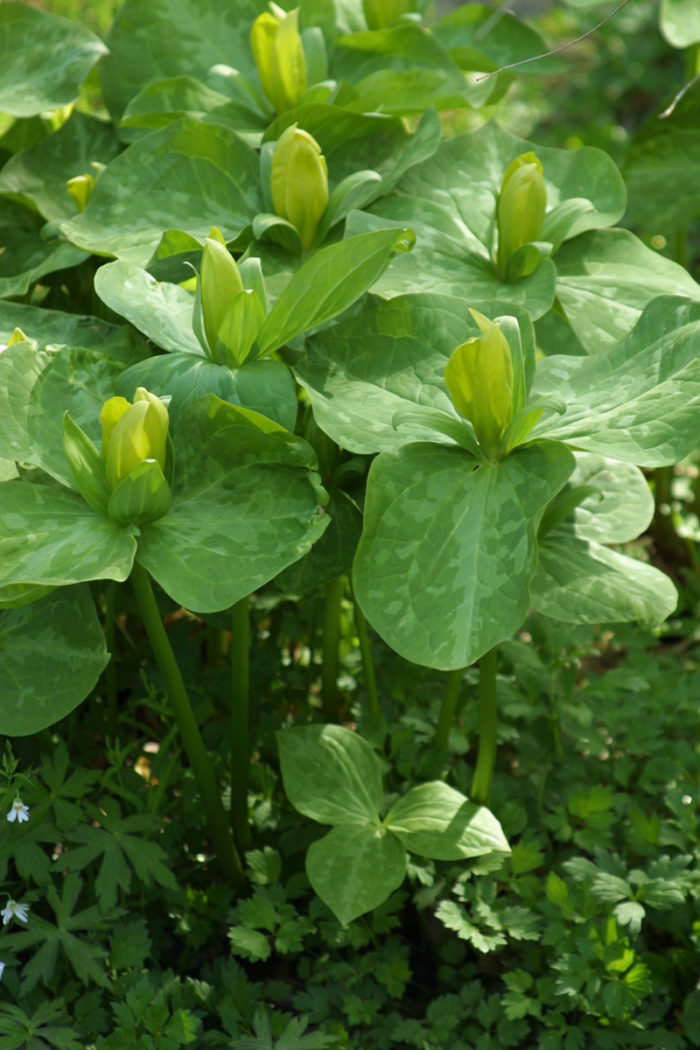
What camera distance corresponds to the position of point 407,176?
1.46 metres

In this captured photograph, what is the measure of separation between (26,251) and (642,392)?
92cm

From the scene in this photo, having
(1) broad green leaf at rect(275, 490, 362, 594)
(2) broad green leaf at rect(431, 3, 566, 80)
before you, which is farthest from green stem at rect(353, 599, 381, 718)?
(2) broad green leaf at rect(431, 3, 566, 80)

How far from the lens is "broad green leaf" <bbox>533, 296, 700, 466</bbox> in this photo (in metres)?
1.05

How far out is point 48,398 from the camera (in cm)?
115

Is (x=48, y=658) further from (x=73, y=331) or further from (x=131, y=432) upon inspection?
(x=73, y=331)

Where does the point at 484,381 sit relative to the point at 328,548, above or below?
above

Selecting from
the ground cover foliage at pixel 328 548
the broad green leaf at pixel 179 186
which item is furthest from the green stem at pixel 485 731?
the broad green leaf at pixel 179 186

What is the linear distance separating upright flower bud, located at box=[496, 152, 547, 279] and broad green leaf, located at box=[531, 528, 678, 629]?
1.22ft

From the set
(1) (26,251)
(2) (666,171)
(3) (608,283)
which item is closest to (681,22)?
(2) (666,171)

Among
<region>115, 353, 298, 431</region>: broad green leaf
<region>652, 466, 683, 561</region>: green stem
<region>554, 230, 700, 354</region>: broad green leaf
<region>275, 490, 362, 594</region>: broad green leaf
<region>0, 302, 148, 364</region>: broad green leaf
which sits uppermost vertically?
<region>115, 353, 298, 431</region>: broad green leaf

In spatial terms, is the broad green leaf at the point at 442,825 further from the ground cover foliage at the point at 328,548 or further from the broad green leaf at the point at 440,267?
the broad green leaf at the point at 440,267

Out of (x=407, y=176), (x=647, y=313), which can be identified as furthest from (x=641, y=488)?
(x=407, y=176)

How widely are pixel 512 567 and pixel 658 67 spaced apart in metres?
2.96

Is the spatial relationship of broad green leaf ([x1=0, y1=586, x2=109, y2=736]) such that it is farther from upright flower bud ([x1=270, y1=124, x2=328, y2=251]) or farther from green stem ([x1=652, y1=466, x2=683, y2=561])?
green stem ([x1=652, y1=466, x2=683, y2=561])
